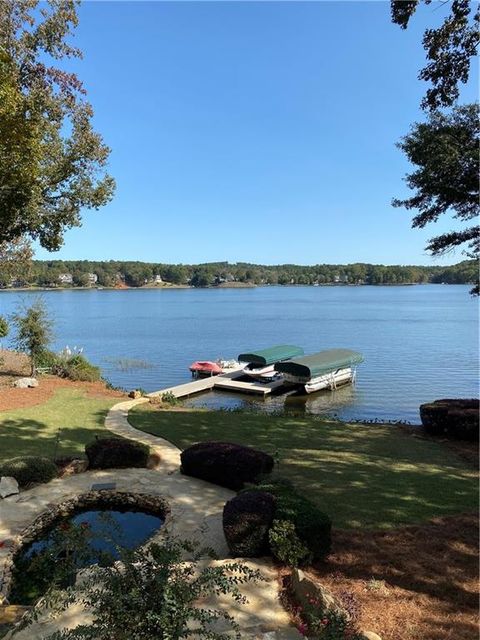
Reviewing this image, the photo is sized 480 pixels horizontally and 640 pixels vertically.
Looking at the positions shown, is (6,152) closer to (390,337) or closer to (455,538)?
(455,538)

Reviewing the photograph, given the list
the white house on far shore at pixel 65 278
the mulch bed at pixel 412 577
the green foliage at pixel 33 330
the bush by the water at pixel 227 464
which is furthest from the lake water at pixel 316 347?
the white house on far shore at pixel 65 278

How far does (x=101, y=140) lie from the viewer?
635 inches

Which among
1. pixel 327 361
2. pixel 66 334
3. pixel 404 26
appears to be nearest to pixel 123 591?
pixel 404 26

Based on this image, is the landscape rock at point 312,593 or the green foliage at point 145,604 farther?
the landscape rock at point 312,593

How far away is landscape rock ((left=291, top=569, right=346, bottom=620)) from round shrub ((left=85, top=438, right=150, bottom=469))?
6614 millimetres

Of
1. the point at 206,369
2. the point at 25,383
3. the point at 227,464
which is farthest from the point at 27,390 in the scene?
the point at 206,369

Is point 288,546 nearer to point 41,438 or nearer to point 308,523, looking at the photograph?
point 308,523

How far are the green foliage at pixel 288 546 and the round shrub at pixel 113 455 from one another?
234 inches

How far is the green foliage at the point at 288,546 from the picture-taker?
6.36m

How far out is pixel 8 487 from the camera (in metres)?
9.77

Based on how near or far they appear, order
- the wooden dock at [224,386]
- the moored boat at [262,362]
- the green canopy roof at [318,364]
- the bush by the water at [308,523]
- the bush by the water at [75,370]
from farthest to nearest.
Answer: the moored boat at [262,362]
the green canopy roof at [318,364]
the wooden dock at [224,386]
the bush by the water at [75,370]
the bush by the water at [308,523]

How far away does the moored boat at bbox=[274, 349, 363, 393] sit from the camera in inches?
1252

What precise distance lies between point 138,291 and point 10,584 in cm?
19726

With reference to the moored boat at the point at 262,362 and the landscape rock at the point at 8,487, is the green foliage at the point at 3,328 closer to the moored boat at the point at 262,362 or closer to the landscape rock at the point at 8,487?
the moored boat at the point at 262,362
